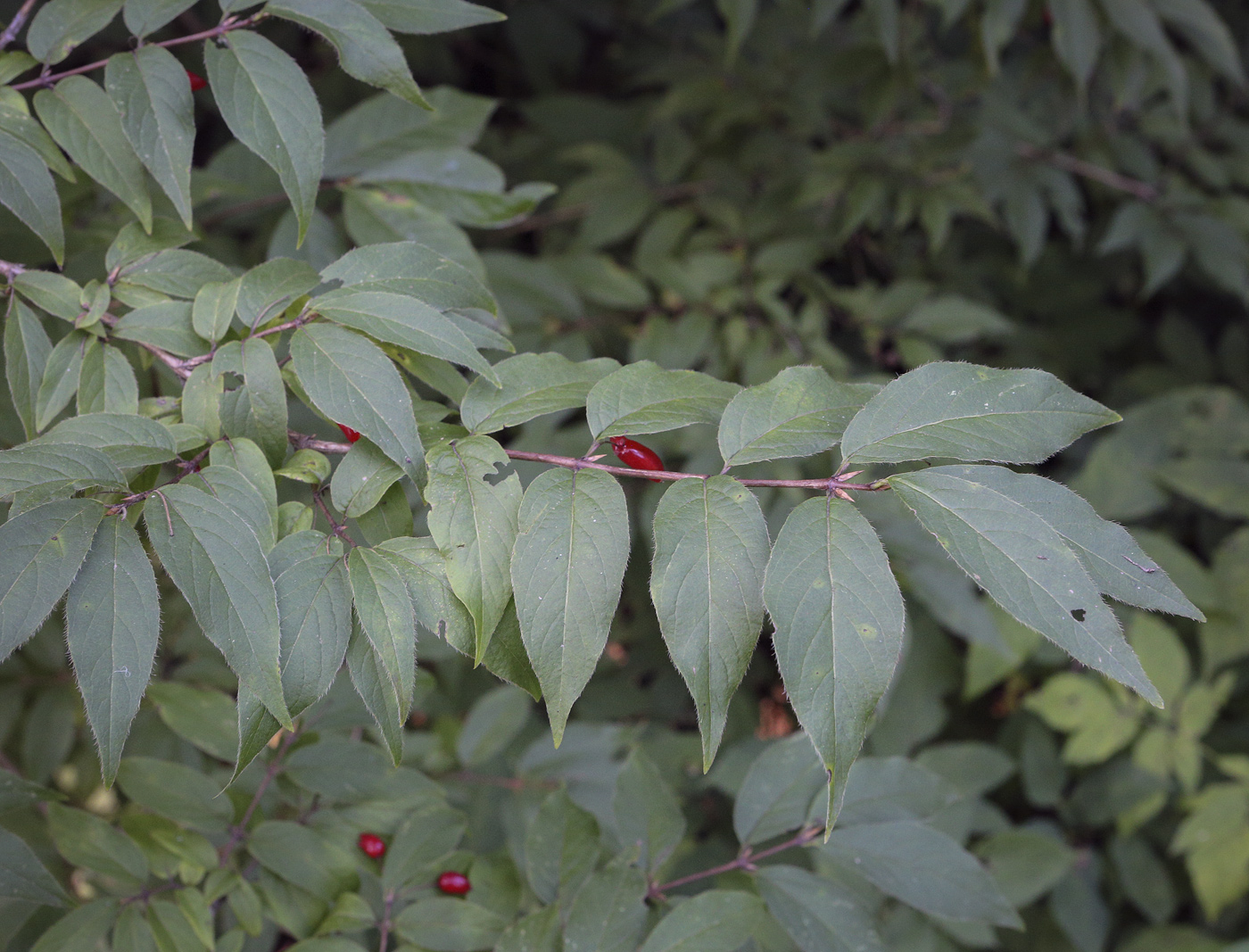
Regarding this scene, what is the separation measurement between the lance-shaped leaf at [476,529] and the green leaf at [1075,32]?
89.2 inches

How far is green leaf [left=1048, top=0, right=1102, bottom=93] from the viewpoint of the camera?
Result: 244 centimetres

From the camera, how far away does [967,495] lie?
92 cm

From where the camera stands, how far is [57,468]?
885mm

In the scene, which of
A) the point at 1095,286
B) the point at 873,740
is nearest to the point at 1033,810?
the point at 873,740

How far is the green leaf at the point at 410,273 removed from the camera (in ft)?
3.70

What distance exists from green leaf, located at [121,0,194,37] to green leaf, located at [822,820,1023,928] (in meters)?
1.47

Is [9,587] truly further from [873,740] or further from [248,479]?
[873,740]

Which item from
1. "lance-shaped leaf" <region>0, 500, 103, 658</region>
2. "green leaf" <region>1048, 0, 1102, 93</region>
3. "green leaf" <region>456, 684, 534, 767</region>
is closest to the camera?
"lance-shaped leaf" <region>0, 500, 103, 658</region>

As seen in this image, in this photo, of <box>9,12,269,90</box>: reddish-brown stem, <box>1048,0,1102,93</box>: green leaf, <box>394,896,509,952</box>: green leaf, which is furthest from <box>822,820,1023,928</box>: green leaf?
<box>1048,0,1102,93</box>: green leaf

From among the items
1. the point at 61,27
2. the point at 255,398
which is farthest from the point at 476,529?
the point at 61,27

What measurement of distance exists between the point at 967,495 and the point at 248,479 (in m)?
0.75

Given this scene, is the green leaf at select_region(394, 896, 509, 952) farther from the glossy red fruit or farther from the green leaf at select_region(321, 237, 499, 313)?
the green leaf at select_region(321, 237, 499, 313)

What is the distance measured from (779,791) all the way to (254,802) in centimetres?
81

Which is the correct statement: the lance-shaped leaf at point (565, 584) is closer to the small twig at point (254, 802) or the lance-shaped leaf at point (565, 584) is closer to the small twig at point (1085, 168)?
the small twig at point (254, 802)
